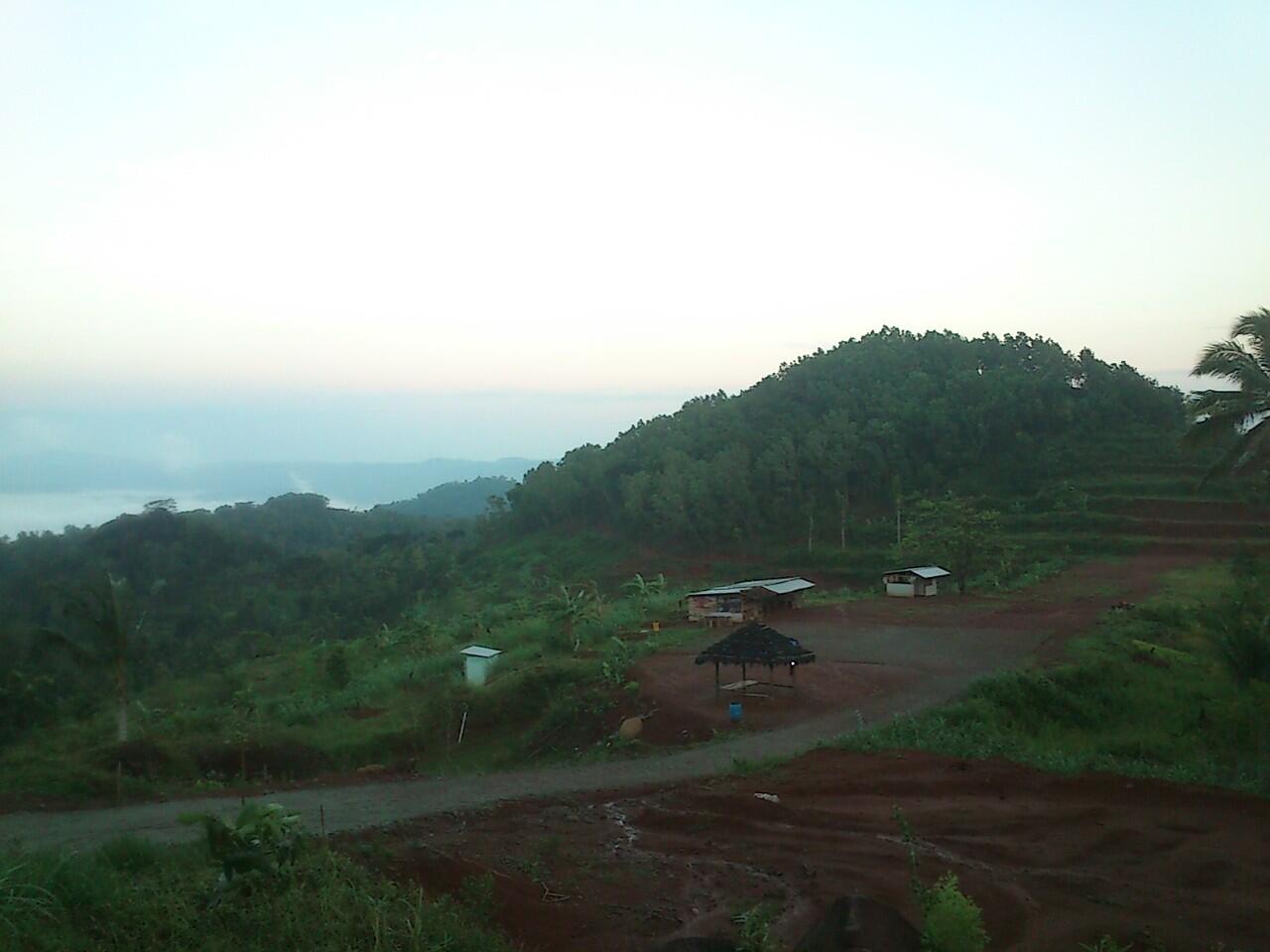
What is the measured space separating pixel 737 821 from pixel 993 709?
7.99 metres

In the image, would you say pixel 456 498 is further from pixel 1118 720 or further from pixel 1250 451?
pixel 1250 451

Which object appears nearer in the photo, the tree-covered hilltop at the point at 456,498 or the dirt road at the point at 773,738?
the dirt road at the point at 773,738

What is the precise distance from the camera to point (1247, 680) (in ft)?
50.3

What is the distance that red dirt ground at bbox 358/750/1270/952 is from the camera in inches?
301

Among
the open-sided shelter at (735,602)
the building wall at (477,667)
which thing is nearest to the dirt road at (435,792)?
the building wall at (477,667)

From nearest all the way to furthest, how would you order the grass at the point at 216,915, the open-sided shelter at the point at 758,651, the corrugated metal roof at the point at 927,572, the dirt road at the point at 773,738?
the grass at the point at 216,915, the dirt road at the point at 773,738, the open-sided shelter at the point at 758,651, the corrugated metal roof at the point at 927,572

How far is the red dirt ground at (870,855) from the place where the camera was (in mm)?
7648

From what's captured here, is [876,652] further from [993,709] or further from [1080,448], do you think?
[1080,448]

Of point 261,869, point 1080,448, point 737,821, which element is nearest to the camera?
point 261,869

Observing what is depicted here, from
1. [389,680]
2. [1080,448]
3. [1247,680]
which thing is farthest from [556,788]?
[1080,448]

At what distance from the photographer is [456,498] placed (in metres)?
145

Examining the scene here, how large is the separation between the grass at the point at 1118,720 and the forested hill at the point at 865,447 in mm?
34695

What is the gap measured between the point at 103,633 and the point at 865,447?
49.3 meters

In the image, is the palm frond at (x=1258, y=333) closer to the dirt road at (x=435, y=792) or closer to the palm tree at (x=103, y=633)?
the dirt road at (x=435, y=792)
